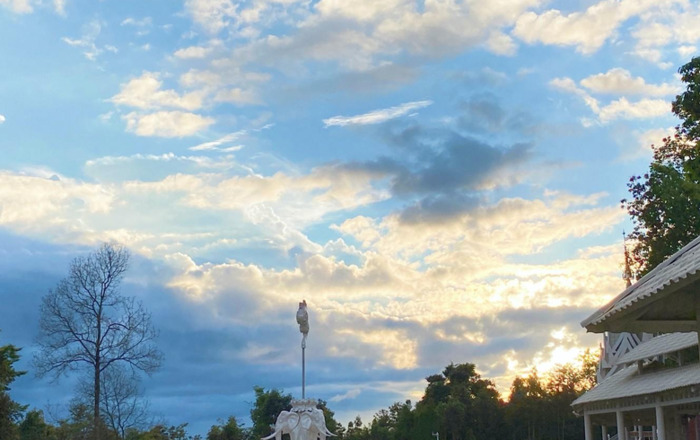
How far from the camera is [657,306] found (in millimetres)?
7832

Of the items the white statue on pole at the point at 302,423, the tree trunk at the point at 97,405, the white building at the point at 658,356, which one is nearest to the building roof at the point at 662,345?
the white building at the point at 658,356

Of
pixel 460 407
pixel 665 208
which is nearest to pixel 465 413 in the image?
pixel 460 407

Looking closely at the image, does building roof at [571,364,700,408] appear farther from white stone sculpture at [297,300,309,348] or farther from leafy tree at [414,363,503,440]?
leafy tree at [414,363,503,440]

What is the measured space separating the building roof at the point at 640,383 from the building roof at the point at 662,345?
52 cm

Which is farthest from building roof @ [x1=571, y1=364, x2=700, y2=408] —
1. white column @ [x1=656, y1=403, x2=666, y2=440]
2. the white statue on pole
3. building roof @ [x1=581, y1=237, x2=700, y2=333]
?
building roof @ [x1=581, y1=237, x2=700, y2=333]

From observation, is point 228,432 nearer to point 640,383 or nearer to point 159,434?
point 159,434

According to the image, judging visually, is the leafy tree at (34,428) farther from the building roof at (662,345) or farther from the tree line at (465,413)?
the building roof at (662,345)

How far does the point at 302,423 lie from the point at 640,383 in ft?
37.4

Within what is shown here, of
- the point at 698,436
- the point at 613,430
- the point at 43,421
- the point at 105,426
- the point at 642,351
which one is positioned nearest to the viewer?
the point at 698,436

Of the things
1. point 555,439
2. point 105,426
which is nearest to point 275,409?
point 555,439

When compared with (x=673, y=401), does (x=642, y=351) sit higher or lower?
higher

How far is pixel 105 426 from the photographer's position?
111 ft

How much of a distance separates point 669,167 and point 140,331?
25208 millimetres

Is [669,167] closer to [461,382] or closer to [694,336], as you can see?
[694,336]
